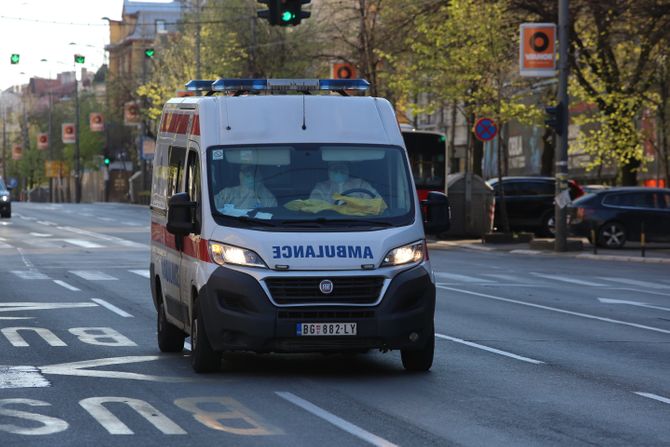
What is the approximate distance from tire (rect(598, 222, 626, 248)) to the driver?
85.7ft

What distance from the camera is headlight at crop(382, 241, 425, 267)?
1238 cm

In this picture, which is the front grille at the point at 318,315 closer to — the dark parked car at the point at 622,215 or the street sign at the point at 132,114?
the dark parked car at the point at 622,215

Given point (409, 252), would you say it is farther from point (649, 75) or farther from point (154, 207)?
point (649, 75)

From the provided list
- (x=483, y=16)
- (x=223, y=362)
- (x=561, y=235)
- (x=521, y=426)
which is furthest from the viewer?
(x=483, y=16)

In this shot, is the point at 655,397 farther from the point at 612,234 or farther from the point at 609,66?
the point at 609,66

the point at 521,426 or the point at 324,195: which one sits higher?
the point at 324,195

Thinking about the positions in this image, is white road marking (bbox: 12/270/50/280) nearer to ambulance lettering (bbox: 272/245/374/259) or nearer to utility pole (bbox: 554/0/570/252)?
utility pole (bbox: 554/0/570/252)

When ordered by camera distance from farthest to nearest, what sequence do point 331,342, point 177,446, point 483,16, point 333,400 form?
1. point 483,16
2. point 331,342
3. point 333,400
4. point 177,446

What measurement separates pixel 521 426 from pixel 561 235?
91.4ft

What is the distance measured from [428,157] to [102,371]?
102 ft

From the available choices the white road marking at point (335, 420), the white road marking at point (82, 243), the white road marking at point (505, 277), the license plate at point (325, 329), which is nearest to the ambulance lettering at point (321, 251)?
the license plate at point (325, 329)

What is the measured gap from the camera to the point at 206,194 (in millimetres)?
12945

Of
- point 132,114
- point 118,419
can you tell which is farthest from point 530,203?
point 132,114

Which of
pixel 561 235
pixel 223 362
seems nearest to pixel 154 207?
pixel 223 362
